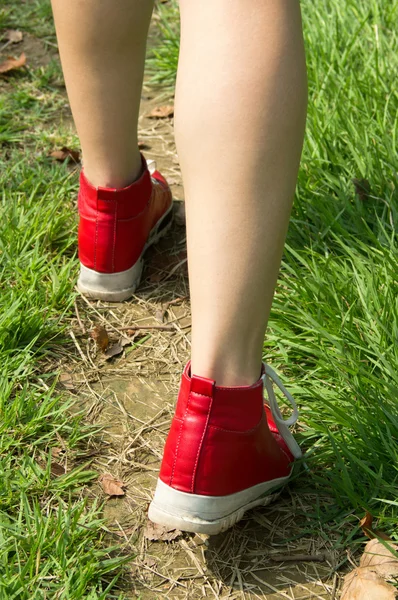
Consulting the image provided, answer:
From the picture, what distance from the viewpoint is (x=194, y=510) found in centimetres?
141

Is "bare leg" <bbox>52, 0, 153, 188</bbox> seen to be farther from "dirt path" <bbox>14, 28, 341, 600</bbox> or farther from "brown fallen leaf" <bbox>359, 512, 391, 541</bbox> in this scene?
"brown fallen leaf" <bbox>359, 512, 391, 541</bbox>

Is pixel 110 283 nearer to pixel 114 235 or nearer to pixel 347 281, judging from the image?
pixel 114 235

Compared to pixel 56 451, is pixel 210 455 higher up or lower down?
higher up

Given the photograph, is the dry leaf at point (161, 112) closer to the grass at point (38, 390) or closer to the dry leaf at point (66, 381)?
the grass at point (38, 390)

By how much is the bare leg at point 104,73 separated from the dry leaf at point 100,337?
0.38 meters

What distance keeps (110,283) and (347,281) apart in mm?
640

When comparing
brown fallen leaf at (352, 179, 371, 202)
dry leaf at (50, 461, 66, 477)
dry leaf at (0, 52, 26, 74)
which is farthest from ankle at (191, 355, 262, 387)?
dry leaf at (0, 52, 26, 74)

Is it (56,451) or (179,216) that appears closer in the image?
(56,451)

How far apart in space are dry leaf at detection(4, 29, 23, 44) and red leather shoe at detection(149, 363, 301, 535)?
2376mm

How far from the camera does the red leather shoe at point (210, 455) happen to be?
136cm

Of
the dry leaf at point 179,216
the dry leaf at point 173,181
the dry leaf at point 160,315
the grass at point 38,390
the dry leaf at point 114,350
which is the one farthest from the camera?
the dry leaf at point 173,181

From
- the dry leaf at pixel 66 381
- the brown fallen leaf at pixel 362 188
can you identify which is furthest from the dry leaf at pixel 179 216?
the dry leaf at pixel 66 381

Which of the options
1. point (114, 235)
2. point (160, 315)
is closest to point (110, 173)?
point (114, 235)

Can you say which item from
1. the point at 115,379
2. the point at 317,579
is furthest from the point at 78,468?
the point at 317,579
